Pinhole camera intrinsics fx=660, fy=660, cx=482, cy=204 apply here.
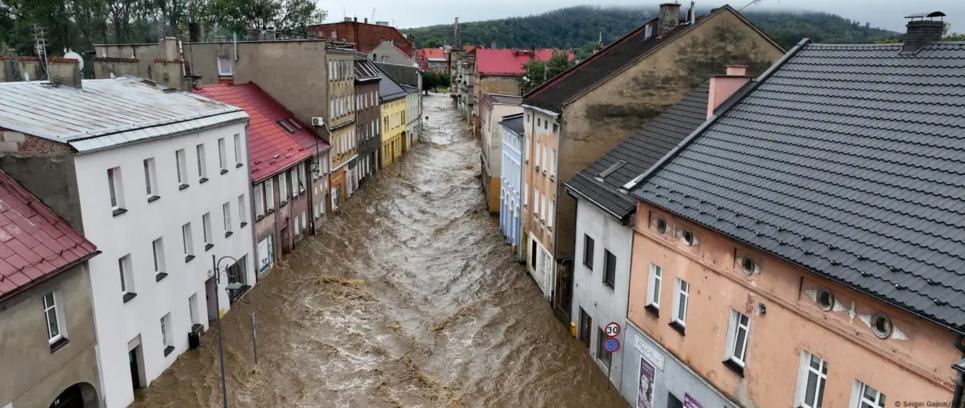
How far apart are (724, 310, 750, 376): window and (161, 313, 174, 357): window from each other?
46.7 feet

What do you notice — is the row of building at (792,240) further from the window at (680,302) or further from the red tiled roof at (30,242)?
the red tiled roof at (30,242)

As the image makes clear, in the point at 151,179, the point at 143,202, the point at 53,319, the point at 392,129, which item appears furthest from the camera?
the point at 392,129

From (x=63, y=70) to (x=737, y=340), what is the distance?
18.5 meters

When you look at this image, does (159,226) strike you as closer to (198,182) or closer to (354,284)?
(198,182)

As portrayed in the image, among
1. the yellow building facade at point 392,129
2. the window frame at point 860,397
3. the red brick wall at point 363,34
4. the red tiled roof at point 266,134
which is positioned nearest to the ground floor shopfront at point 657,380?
the window frame at point 860,397

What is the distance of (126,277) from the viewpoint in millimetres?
15820

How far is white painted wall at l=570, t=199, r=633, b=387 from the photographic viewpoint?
16281mm

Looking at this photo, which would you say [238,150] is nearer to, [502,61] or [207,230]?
[207,230]

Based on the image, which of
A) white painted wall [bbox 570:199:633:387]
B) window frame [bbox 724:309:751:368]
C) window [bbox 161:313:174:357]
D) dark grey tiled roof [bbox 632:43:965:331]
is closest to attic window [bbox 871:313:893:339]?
dark grey tiled roof [bbox 632:43:965:331]

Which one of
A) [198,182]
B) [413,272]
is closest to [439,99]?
[413,272]

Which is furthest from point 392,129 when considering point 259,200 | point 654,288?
point 654,288

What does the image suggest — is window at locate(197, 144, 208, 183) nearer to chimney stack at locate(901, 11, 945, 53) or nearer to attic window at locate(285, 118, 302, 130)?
attic window at locate(285, 118, 302, 130)

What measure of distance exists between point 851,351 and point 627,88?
1383 centimetres

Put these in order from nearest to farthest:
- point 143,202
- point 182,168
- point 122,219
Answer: point 122,219
point 143,202
point 182,168
